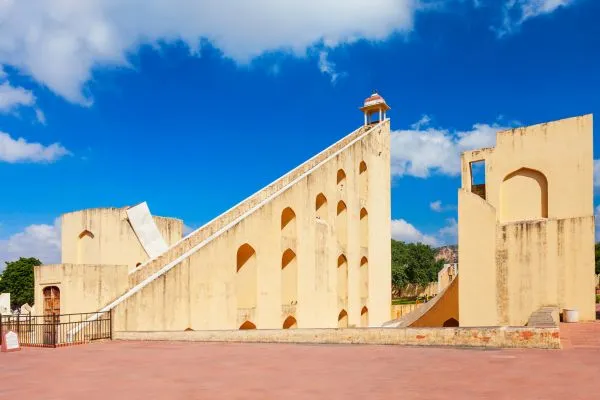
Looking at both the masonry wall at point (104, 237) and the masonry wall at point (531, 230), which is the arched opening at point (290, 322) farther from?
the masonry wall at point (531, 230)

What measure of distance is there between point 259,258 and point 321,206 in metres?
5.12

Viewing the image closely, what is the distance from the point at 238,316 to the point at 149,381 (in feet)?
29.4

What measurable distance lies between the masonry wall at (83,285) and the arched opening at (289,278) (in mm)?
6367

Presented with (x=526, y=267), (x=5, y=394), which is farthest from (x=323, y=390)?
(x=526, y=267)

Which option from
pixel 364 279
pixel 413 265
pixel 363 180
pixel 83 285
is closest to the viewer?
pixel 83 285

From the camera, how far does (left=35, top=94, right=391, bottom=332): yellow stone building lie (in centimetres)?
1252

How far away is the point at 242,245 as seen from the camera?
1490 cm

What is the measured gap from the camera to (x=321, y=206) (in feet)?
65.2

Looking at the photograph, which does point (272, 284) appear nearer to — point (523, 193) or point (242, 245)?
point (242, 245)

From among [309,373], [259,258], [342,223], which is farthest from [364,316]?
[309,373]

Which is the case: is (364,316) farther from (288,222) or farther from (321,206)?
(288,222)

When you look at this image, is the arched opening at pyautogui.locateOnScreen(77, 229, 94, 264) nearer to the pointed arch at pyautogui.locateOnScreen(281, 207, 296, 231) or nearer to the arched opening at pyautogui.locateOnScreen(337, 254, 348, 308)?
the pointed arch at pyautogui.locateOnScreen(281, 207, 296, 231)

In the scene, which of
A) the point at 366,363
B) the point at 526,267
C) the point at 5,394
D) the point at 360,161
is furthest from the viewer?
the point at 360,161

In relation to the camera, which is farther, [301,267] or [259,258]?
[301,267]
